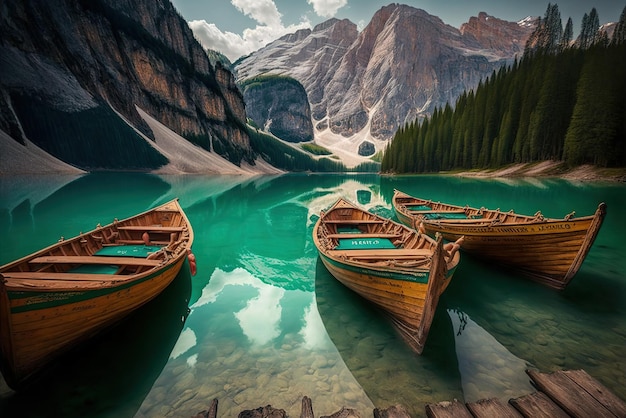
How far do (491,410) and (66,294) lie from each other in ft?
24.2

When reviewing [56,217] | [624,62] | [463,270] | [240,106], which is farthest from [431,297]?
[240,106]

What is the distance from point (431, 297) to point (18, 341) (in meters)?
7.60

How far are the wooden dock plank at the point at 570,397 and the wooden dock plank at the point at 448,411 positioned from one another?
152 centimetres

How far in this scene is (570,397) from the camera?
13.2ft

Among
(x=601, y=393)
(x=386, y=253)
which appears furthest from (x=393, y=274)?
(x=601, y=393)

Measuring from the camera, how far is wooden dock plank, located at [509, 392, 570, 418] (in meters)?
3.75

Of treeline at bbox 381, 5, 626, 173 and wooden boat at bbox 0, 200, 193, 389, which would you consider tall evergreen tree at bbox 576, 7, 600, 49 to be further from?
wooden boat at bbox 0, 200, 193, 389

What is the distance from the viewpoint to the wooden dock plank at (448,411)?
3.78 meters

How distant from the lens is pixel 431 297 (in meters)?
5.47

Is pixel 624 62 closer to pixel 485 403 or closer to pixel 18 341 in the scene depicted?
pixel 485 403

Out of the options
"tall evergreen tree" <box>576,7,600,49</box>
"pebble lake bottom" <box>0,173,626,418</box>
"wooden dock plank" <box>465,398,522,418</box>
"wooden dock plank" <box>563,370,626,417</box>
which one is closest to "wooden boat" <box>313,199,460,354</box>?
"pebble lake bottom" <box>0,173,626,418</box>

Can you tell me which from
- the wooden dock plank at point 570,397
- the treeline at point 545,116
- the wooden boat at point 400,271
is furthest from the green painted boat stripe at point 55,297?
the treeline at point 545,116

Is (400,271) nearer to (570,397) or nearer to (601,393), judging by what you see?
(570,397)

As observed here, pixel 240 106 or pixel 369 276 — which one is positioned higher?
pixel 240 106
